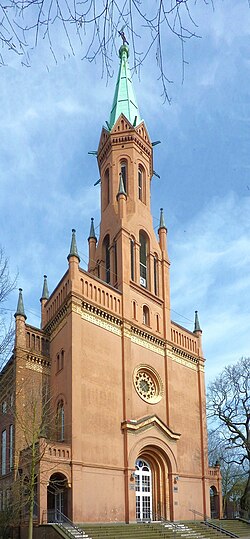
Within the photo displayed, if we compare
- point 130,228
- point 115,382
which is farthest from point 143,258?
point 115,382

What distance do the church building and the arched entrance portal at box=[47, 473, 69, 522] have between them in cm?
6

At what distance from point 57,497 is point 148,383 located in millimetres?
9910

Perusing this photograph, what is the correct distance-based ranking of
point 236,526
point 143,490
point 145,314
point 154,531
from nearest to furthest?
point 154,531 → point 143,490 → point 236,526 → point 145,314

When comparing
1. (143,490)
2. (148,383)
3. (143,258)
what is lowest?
(143,490)

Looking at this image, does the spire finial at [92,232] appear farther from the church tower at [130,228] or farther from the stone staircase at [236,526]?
the stone staircase at [236,526]

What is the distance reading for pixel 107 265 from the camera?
39812 millimetres

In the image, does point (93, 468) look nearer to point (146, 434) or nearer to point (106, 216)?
point (146, 434)

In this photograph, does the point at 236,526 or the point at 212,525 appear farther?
the point at 236,526

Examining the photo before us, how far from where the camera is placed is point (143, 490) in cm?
3409

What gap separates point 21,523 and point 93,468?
14.3ft

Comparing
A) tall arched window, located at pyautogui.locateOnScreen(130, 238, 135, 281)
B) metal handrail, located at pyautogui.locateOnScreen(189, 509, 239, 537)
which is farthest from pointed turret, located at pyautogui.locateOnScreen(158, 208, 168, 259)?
metal handrail, located at pyautogui.locateOnScreen(189, 509, 239, 537)

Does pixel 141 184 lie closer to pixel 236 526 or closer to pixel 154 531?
pixel 154 531

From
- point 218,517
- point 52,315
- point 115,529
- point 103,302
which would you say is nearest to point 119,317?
point 103,302

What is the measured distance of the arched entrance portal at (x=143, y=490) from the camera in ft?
109
